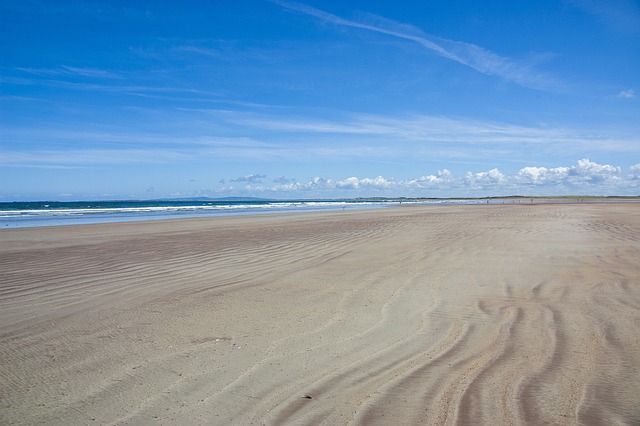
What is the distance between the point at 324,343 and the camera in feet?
15.3

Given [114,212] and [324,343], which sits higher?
[114,212]

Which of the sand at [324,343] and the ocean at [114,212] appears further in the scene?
the ocean at [114,212]

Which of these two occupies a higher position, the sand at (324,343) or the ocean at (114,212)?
the ocean at (114,212)

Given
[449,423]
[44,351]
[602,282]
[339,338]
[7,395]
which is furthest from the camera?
[602,282]

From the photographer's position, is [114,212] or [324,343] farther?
[114,212]

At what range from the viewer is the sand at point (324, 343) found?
10.7 feet

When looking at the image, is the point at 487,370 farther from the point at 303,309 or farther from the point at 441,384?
the point at 303,309

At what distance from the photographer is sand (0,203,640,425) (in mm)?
3275

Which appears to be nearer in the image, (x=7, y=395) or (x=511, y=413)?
(x=511, y=413)

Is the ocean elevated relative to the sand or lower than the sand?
elevated

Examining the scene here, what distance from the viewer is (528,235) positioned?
598 inches

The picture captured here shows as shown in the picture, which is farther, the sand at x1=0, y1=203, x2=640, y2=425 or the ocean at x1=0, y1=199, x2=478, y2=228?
the ocean at x1=0, y1=199, x2=478, y2=228

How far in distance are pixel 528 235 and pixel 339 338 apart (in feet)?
40.9

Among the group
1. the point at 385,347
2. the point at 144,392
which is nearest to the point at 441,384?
the point at 385,347
